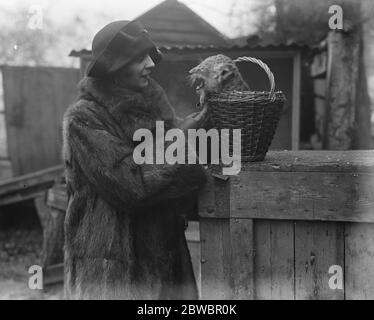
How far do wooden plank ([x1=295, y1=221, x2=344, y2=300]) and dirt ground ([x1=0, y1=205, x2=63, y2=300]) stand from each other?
11.0ft

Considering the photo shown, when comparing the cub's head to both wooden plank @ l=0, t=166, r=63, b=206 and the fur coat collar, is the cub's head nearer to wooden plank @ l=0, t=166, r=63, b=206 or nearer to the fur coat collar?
the fur coat collar

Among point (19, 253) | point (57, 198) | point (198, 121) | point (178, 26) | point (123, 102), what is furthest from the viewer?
point (178, 26)

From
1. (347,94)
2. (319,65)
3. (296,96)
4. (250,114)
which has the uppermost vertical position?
(319,65)

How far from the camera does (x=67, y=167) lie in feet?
7.30

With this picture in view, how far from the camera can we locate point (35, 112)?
734 cm

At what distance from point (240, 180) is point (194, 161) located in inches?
9.3

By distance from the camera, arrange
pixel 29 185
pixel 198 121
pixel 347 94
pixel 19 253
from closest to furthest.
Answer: pixel 198 121
pixel 347 94
pixel 19 253
pixel 29 185

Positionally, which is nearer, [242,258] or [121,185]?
[121,185]

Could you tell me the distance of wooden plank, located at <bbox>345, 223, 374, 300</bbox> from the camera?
2.05 meters

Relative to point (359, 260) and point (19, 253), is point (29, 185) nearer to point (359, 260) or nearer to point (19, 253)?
point (19, 253)

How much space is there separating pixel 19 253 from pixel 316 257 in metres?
4.92

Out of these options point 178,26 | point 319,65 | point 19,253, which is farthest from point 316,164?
point 178,26

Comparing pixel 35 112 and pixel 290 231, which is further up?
pixel 35 112
